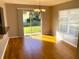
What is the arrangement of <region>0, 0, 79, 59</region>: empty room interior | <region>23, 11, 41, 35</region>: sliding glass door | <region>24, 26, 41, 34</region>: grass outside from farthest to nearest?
<region>24, 26, 41, 34</region>: grass outside, <region>23, 11, 41, 35</region>: sliding glass door, <region>0, 0, 79, 59</region>: empty room interior

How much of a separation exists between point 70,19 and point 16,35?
159 inches

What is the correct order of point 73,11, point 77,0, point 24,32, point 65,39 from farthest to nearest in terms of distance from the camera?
point 24,32 → point 65,39 → point 73,11 → point 77,0

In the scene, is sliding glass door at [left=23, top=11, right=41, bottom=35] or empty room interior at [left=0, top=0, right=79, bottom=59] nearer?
empty room interior at [left=0, top=0, right=79, bottom=59]

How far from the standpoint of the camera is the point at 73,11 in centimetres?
513

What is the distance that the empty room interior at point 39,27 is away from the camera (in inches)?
181

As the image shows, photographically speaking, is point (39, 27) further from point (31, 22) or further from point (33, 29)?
point (31, 22)

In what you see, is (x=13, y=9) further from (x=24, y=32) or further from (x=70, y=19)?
(x=70, y=19)

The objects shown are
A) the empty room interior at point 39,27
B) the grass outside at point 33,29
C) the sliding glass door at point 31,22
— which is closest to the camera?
the empty room interior at point 39,27

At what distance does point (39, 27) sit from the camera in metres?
8.25

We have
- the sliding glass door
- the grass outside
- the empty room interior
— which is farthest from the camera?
the grass outside

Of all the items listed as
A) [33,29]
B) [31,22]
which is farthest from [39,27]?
[31,22]

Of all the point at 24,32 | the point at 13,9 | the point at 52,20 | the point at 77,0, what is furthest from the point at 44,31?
the point at 77,0

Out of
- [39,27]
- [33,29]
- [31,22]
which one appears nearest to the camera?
[31,22]

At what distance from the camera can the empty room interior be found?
15.1ft
